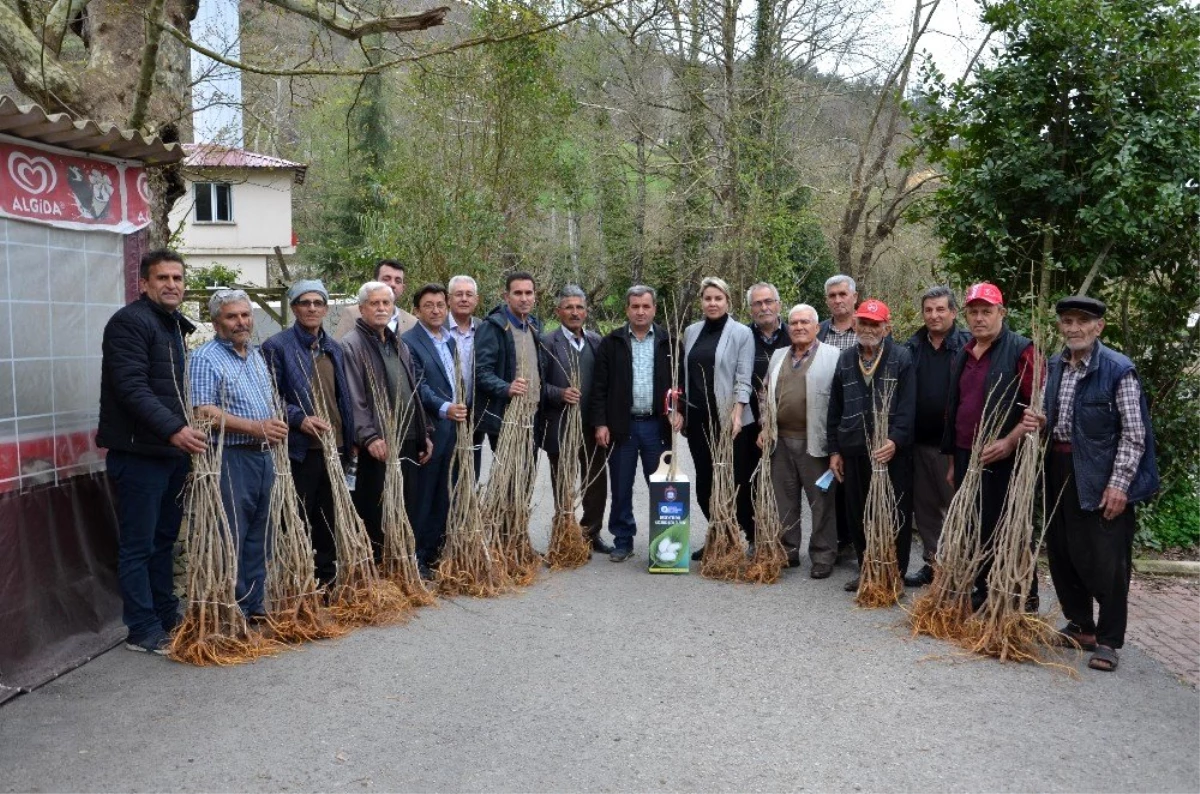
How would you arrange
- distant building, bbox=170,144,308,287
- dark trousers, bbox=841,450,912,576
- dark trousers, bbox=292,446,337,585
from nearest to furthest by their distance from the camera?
dark trousers, bbox=292,446,337,585, dark trousers, bbox=841,450,912,576, distant building, bbox=170,144,308,287

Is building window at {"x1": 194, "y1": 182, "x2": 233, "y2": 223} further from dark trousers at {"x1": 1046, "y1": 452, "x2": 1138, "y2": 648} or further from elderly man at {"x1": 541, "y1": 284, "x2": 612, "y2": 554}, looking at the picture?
dark trousers at {"x1": 1046, "y1": 452, "x2": 1138, "y2": 648}

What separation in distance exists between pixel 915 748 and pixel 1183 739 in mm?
1000

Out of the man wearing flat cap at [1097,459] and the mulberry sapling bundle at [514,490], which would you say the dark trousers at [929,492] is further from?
Answer: the mulberry sapling bundle at [514,490]

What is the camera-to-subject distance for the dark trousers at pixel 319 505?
4941mm

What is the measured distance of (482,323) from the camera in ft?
19.7

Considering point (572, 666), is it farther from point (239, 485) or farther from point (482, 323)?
point (482, 323)

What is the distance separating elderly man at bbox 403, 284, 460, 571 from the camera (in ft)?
18.6

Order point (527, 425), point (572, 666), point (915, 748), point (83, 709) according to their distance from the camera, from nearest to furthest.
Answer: point (915, 748) → point (83, 709) → point (572, 666) → point (527, 425)

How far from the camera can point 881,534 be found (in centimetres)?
531

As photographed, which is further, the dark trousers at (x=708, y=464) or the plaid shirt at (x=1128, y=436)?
the dark trousers at (x=708, y=464)

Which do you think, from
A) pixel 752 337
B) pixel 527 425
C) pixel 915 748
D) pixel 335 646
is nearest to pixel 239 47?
pixel 527 425

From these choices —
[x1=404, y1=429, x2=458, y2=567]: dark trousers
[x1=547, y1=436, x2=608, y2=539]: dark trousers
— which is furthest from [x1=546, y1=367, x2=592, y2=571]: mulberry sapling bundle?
[x1=404, y1=429, x2=458, y2=567]: dark trousers

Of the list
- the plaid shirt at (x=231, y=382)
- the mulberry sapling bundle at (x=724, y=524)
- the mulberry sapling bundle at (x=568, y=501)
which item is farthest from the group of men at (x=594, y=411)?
the mulberry sapling bundle at (x=724, y=524)

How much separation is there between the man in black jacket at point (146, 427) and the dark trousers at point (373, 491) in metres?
1.02
